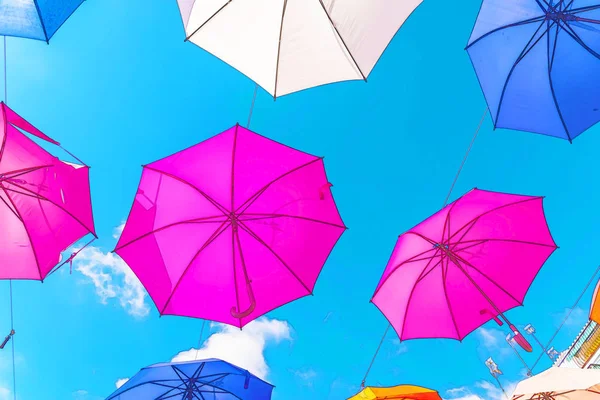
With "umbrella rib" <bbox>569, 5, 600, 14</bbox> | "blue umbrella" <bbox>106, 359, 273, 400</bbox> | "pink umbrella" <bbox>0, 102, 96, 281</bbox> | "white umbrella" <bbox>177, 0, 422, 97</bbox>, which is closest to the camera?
"white umbrella" <bbox>177, 0, 422, 97</bbox>

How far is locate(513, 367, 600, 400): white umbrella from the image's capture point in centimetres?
576

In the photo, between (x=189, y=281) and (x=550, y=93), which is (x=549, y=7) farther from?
(x=189, y=281)

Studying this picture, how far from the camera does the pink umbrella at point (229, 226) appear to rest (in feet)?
23.4

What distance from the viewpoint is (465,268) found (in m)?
8.18

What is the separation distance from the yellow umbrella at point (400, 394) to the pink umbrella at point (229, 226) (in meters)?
2.89

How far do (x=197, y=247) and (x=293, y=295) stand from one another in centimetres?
242

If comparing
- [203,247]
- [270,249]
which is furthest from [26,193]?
[270,249]

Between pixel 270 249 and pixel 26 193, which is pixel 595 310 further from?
pixel 26 193

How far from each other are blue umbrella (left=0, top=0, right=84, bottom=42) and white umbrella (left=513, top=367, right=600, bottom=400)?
1085cm

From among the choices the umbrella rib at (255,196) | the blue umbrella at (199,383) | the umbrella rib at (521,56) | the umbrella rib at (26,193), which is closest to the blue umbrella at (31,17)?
the umbrella rib at (26,193)

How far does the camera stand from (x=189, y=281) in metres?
7.54

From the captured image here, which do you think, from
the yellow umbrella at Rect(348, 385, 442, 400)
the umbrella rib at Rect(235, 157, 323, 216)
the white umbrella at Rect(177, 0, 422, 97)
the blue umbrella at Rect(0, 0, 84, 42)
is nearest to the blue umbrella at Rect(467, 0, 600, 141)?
the white umbrella at Rect(177, 0, 422, 97)

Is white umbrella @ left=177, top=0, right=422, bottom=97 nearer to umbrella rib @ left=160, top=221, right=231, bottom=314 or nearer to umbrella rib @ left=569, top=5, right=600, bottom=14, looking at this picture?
umbrella rib @ left=160, top=221, right=231, bottom=314

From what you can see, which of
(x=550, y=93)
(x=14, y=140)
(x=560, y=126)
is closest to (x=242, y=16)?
(x=14, y=140)
